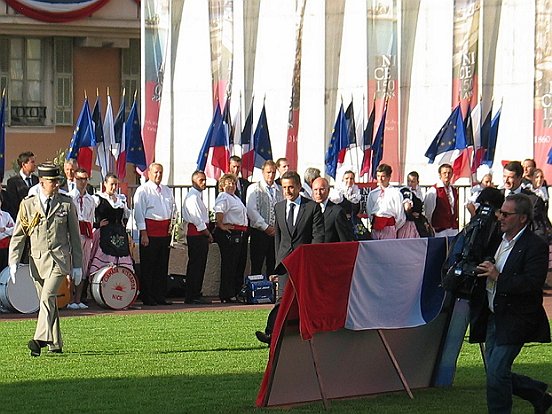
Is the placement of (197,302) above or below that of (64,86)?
below

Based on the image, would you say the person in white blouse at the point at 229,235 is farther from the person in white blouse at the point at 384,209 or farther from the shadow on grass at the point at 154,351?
the shadow on grass at the point at 154,351

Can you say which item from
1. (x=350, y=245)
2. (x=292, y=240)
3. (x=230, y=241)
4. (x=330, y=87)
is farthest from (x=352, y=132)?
(x=350, y=245)

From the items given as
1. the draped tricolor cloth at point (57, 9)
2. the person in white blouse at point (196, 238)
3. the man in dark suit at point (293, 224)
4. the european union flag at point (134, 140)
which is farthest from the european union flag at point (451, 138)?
the draped tricolor cloth at point (57, 9)

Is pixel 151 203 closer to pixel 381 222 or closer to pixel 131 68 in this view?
pixel 381 222

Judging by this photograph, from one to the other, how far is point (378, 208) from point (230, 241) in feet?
8.05

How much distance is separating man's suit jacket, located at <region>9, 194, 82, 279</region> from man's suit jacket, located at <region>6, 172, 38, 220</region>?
6220mm

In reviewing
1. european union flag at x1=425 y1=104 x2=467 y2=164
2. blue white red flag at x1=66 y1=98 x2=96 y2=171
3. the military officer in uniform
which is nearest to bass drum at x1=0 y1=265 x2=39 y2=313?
the military officer in uniform

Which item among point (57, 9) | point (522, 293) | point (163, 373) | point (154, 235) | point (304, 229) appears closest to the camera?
point (522, 293)

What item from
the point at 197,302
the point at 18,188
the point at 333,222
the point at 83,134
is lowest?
the point at 197,302

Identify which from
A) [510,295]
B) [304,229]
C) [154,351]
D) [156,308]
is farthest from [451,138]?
[510,295]

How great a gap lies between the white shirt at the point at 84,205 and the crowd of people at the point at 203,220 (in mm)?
15

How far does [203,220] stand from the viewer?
2230cm

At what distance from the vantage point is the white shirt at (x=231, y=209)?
2222cm

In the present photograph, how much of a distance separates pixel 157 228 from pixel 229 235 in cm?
131
